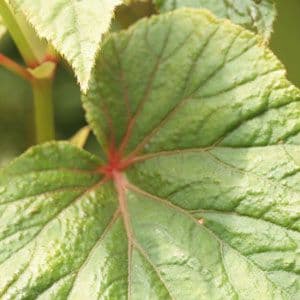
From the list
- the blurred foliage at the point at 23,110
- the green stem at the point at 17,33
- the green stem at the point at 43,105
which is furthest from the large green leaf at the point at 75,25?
the blurred foliage at the point at 23,110

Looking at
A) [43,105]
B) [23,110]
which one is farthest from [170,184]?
[23,110]

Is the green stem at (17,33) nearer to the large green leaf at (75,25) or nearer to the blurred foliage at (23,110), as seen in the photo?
the large green leaf at (75,25)

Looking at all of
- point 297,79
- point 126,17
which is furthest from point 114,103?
point 297,79

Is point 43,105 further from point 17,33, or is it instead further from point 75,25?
point 75,25

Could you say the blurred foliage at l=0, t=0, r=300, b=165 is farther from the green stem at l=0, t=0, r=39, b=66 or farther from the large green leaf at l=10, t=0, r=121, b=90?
the large green leaf at l=10, t=0, r=121, b=90

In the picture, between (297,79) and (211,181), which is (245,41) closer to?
(211,181)

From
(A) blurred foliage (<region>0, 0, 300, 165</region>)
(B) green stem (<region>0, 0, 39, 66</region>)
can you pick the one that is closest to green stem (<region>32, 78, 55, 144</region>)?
(B) green stem (<region>0, 0, 39, 66</region>)
